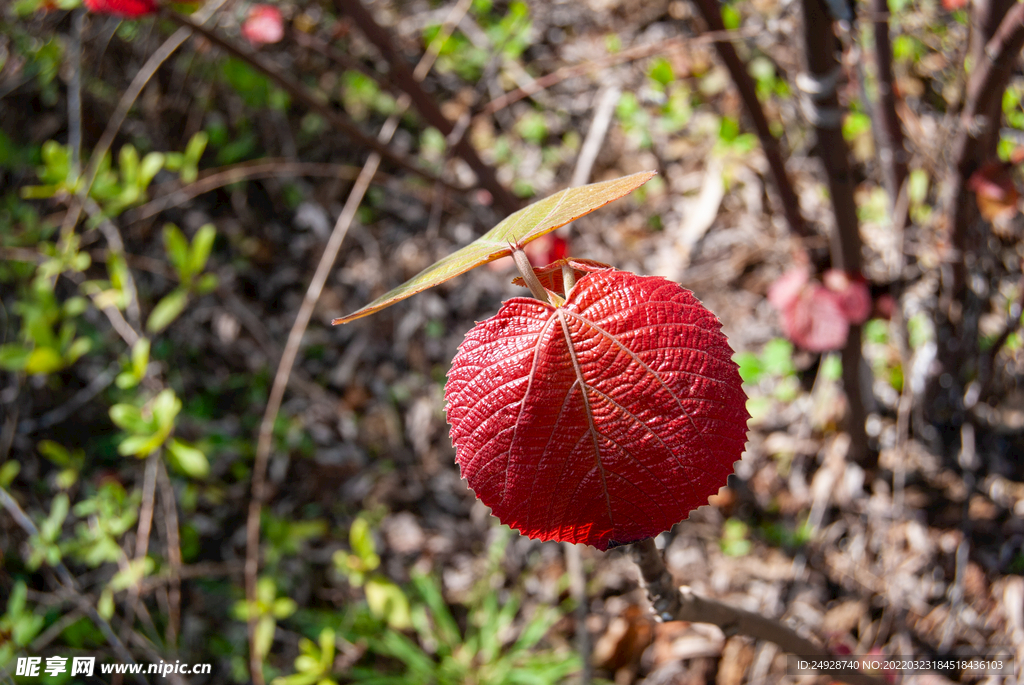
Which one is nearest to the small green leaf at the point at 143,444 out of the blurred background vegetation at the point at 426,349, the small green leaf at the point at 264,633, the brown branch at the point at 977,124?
the blurred background vegetation at the point at 426,349

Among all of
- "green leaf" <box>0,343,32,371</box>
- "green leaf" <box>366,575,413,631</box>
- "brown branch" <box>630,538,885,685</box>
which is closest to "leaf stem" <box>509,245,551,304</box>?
"brown branch" <box>630,538,885,685</box>

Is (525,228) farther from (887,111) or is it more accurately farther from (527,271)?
(887,111)

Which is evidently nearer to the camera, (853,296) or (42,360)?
(853,296)

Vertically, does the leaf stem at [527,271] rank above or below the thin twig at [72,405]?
above

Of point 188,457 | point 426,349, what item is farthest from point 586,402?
point 426,349

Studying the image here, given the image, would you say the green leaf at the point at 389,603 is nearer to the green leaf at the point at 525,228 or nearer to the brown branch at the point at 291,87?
the brown branch at the point at 291,87

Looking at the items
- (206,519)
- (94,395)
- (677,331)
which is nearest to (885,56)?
(677,331)

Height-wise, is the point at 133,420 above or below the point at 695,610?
below
